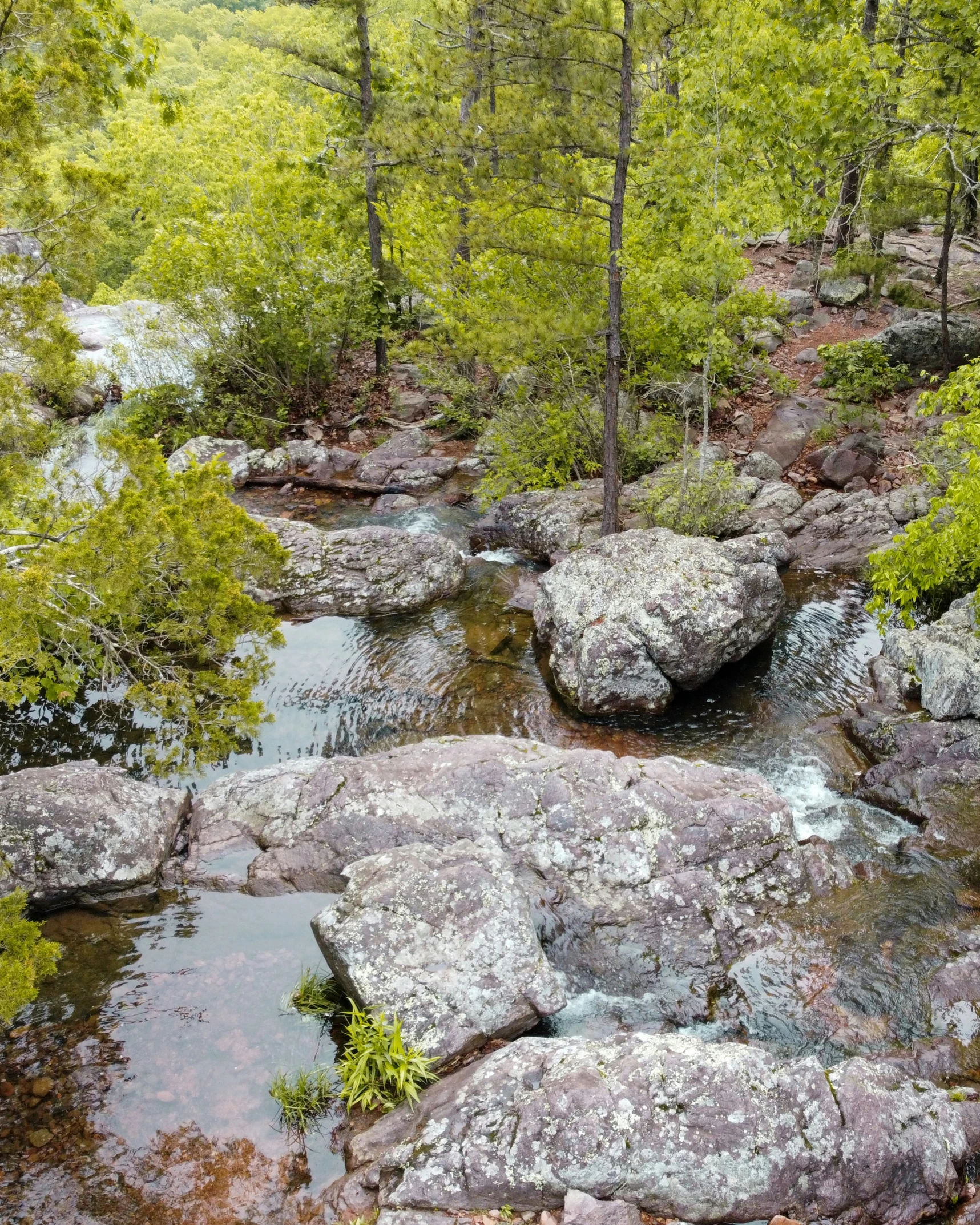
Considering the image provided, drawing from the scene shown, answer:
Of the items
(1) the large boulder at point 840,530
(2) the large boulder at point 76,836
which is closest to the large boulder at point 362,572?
(2) the large boulder at point 76,836

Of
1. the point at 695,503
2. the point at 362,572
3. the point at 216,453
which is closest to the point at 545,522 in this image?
the point at 695,503

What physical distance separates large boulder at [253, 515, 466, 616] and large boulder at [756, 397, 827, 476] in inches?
273

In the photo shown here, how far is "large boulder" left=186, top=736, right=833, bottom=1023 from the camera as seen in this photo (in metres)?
7.11

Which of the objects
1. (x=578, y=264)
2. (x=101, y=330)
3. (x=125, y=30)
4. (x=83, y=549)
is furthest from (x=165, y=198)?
(x=83, y=549)

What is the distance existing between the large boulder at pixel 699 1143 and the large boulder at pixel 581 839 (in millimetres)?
1511

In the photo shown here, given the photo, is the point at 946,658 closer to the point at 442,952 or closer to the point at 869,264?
the point at 442,952

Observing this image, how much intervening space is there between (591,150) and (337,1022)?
441 inches

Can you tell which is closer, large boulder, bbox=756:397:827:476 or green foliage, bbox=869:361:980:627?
green foliage, bbox=869:361:980:627

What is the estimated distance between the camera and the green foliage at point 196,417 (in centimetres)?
2109

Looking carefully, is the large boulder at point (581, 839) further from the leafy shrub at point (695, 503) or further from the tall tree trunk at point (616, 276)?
the leafy shrub at point (695, 503)

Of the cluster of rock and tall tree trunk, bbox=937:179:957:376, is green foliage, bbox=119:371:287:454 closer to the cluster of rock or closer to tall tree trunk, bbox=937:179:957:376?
tall tree trunk, bbox=937:179:957:376

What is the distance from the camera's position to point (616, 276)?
1203 cm

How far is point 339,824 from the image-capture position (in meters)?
7.92

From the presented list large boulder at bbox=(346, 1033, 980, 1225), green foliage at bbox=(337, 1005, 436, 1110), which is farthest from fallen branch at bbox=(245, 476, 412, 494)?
large boulder at bbox=(346, 1033, 980, 1225)
